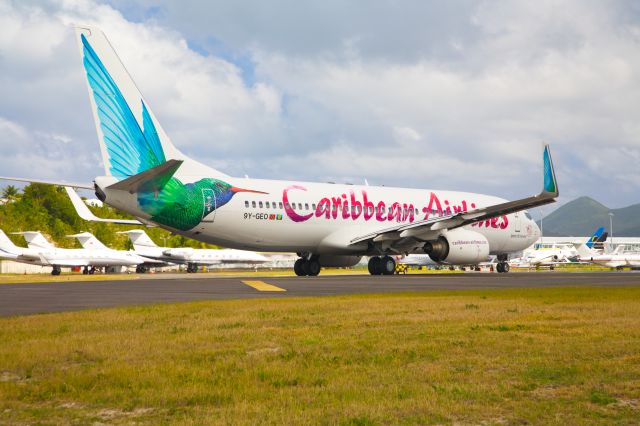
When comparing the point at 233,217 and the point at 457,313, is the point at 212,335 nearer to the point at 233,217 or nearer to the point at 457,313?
the point at 457,313

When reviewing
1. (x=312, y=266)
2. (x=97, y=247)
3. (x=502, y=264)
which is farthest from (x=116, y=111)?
(x=97, y=247)

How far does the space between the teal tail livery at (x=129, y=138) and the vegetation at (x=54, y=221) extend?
64.6 metres

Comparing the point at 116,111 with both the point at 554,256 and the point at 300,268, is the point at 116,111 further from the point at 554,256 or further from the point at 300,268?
the point at 554,256

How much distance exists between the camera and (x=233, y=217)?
3316cm

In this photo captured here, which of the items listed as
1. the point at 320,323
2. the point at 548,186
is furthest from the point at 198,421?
the point at 548,186

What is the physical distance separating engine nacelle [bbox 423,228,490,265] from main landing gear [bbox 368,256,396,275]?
233 cm

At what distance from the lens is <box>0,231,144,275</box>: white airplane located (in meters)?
69.1

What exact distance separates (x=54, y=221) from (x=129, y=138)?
3334 inches

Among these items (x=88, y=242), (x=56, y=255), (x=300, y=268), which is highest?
(x=88, y=242)

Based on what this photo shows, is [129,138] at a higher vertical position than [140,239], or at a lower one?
higher

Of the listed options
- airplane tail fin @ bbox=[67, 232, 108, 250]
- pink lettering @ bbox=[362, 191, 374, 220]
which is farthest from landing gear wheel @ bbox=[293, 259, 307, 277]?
airplane tail fin @ bbox=[67, 232, 108, 250]

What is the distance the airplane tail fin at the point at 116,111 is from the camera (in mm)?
29297

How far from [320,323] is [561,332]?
3.93m

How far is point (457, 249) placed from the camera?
122 feet
